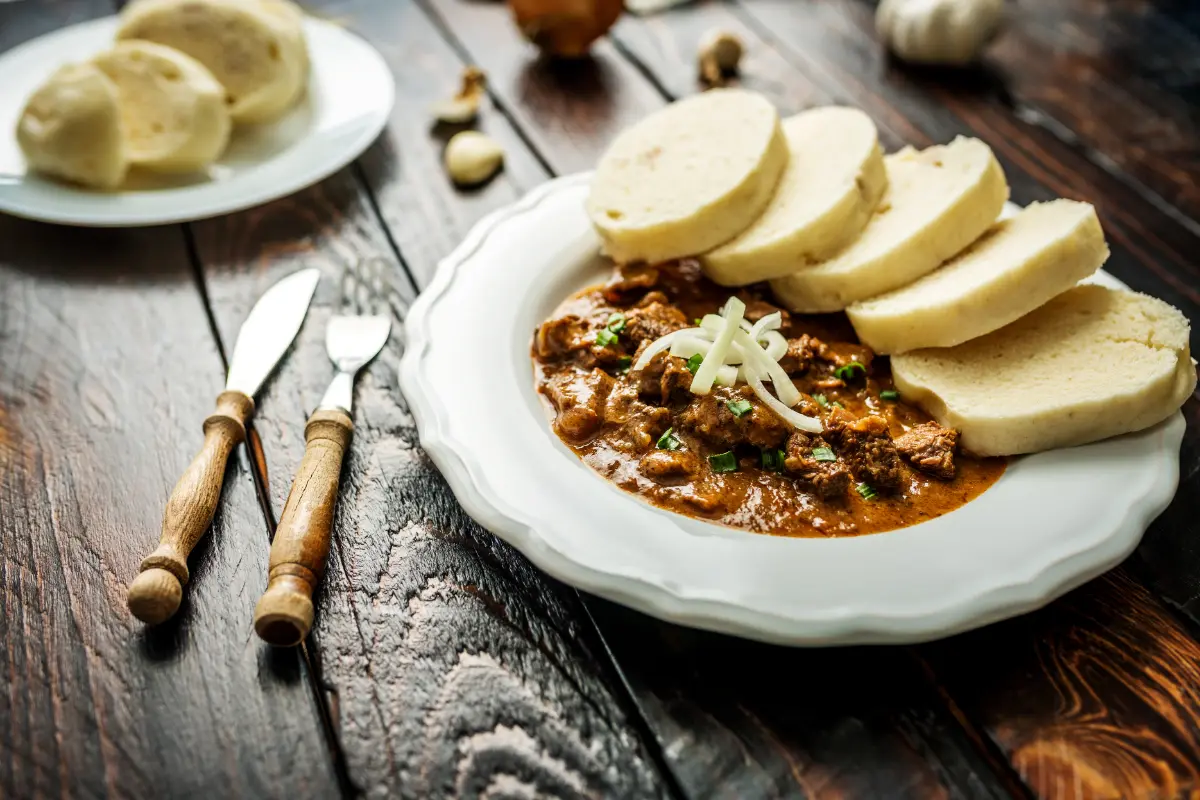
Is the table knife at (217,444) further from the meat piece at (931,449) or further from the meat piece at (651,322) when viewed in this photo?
the meat piece at (931,449)

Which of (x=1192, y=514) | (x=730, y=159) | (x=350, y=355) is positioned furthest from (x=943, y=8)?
(x=350, y=355)

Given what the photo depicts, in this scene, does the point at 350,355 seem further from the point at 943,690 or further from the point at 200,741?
the point at 943,690

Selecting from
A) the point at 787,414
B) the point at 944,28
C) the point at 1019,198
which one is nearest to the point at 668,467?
the point at 787,414

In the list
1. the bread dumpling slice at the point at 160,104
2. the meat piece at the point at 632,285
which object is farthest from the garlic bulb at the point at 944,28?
the bread dumpling slice at the point at 160,104

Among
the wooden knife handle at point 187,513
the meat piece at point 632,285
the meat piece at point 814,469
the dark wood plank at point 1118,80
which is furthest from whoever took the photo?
the dark wood plank at point 1118,80

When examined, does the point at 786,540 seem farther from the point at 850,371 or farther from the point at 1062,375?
the point at 1062,375
